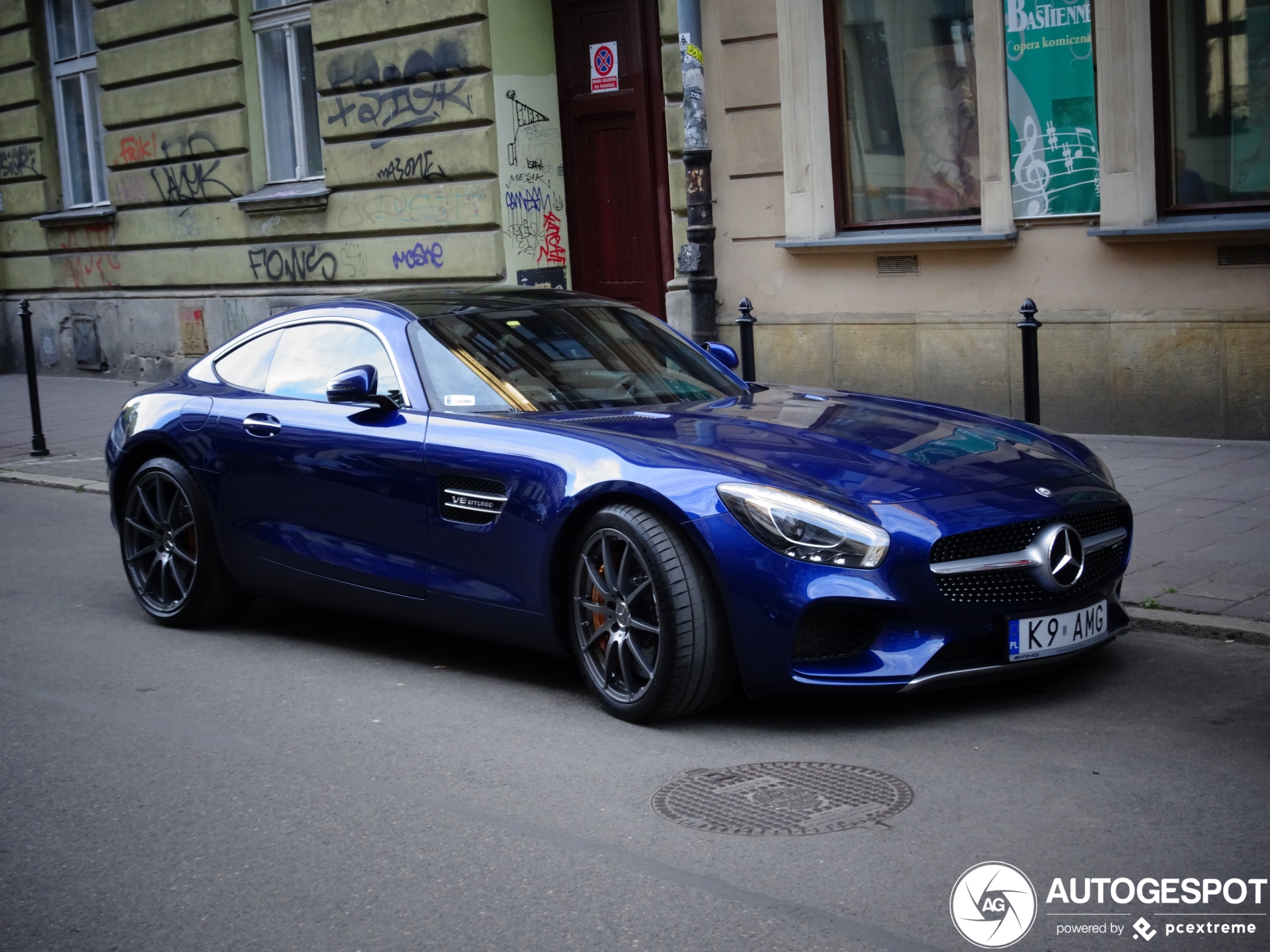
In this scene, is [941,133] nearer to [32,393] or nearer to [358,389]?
[358,389]

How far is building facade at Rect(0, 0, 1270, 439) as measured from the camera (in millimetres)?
10391

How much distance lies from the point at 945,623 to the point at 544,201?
10696 mm

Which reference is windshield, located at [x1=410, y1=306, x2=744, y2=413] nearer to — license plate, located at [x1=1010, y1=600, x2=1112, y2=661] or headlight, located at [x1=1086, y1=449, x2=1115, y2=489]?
headlight, located at [x1=1086, y1=449, x2=1115, y2=489]

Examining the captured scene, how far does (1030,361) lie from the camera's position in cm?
816

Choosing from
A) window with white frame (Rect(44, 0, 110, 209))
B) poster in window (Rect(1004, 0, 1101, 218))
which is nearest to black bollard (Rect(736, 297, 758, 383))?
poster in window (Rect(1004, 0, 1101, 218))

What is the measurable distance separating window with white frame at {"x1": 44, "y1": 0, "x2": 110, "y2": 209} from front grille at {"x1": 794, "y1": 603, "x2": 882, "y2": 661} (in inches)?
666

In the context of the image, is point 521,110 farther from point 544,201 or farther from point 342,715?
point 342,715

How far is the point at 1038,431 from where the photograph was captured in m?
5.70

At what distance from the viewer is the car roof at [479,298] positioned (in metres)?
6.17

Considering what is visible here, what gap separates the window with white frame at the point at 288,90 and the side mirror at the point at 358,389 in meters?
11.3

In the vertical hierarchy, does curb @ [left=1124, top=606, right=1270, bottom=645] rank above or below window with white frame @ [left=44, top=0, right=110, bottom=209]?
below

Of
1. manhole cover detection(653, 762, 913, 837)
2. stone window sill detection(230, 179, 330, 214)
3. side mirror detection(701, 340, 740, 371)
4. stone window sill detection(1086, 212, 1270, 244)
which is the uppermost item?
stone window sill detection(230, 179, 330, 214)

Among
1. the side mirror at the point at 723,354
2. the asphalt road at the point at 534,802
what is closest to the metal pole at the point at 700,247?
the side mirror at the point at 723,354

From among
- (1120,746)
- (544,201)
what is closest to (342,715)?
(1120,746)
